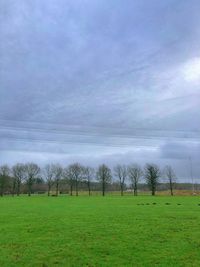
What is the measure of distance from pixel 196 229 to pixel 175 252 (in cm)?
851

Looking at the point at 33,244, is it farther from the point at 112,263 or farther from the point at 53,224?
the point at 53,224

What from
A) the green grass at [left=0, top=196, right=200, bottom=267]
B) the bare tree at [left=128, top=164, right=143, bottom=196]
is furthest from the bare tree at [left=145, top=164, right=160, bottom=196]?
the green grass at [left=0, top=196, right=200, bottom=267]

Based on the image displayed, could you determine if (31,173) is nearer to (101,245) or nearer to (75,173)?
(75,173)

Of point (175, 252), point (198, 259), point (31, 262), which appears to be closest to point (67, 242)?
A: point (31, 262)

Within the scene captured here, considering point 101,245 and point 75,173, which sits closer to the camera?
point 101,245

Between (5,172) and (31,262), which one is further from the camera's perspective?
(5,172)

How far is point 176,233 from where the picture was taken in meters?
22.6

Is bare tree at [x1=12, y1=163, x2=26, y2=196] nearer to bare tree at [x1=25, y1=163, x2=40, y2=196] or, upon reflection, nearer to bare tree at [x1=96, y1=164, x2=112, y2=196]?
bare tree at [x1=25, y1=163, x2=40, y2=196]

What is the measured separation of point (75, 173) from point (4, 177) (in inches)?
1389

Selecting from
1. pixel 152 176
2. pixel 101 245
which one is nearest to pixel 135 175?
Answer: pixel 152 176

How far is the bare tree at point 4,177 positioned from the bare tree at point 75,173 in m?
30.1

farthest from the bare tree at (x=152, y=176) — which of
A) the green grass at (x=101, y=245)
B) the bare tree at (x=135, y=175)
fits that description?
the green grass at (x=101, y=245)

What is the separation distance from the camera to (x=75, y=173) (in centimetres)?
17575

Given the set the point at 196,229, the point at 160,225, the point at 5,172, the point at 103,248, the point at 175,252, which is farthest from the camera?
the point at 5,172
